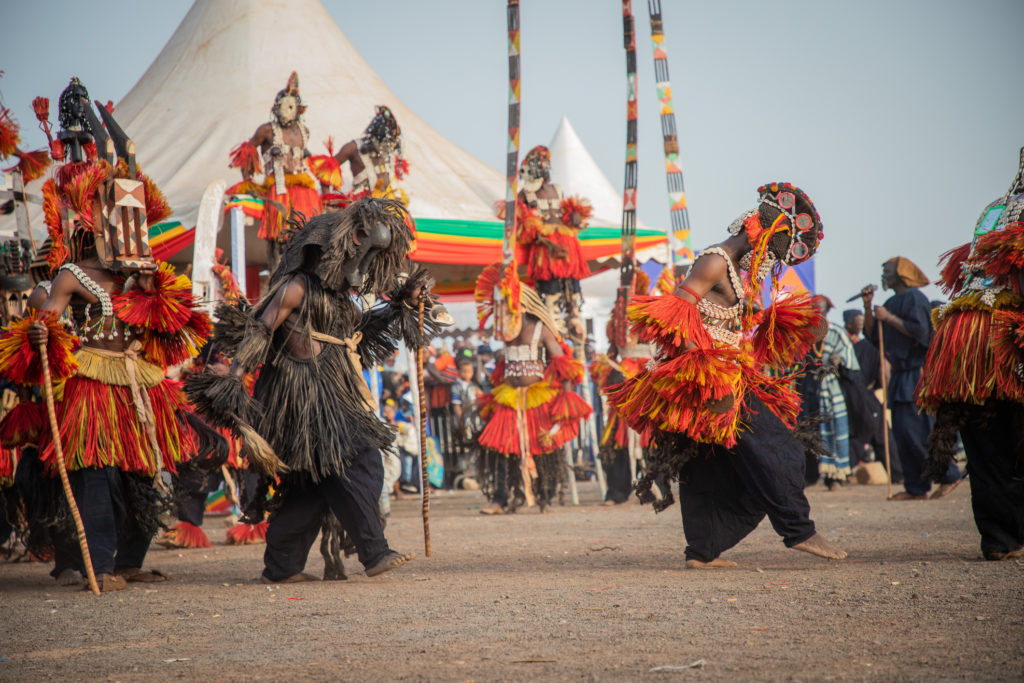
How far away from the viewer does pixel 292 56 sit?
13.7 m

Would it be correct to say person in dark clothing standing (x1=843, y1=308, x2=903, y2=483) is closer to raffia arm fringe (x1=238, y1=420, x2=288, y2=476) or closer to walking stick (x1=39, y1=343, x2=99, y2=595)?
raffia arm fringe (x1=238, y1=420, x2=288, y2=476)

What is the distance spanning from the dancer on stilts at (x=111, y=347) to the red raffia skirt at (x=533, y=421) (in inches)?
145

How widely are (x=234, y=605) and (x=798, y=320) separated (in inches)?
116

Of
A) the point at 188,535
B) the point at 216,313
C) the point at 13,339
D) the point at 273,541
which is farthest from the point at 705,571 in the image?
the point at 188,535

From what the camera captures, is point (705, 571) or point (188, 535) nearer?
point (705, 571)

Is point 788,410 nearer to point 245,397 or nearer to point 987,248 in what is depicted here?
point 987,248

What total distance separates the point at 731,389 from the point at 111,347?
117 inches

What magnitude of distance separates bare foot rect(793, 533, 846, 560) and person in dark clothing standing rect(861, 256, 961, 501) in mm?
4450

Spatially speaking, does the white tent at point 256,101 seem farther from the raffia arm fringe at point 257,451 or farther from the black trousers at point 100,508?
the raffia arm fringe at point 257,451

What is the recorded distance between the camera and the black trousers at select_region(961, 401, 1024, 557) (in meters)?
4.80

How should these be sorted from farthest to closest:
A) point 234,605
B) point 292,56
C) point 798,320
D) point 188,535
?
point 292,56
point 188,535
point 798,320
point 234,605

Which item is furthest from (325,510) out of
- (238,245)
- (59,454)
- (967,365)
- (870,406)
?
(870,406)

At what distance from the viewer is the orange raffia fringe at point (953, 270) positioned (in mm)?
5184

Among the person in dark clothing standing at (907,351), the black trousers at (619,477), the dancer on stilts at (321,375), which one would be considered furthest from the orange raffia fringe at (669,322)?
the black trousers at (619,477)
